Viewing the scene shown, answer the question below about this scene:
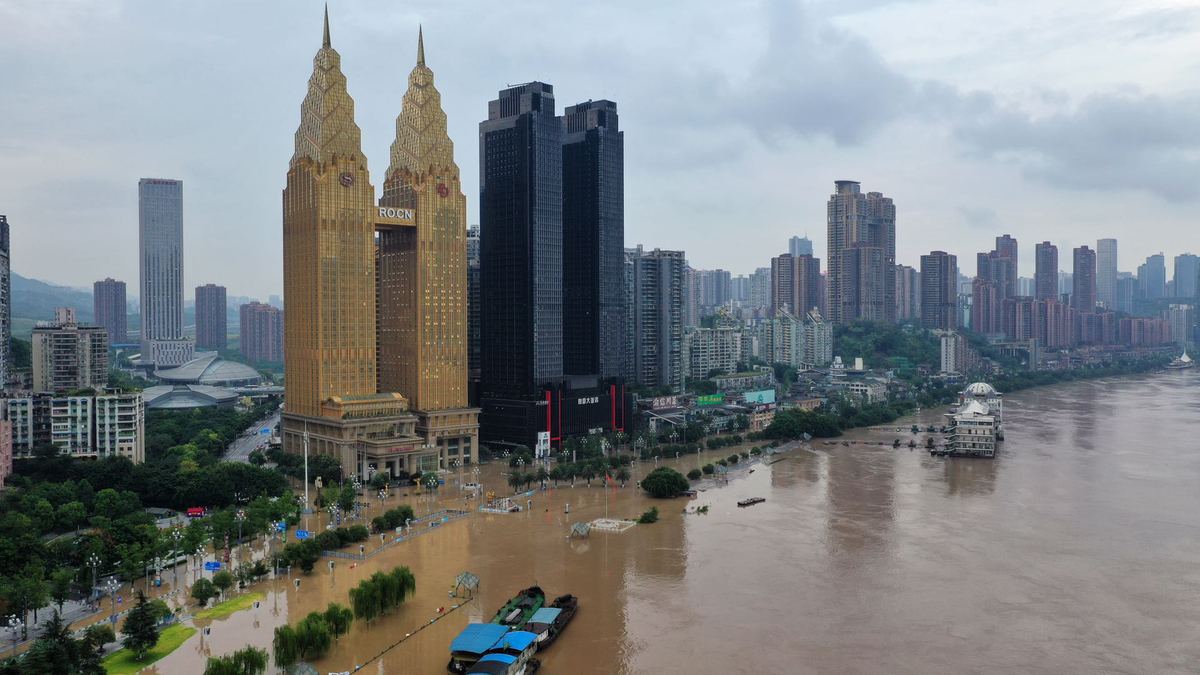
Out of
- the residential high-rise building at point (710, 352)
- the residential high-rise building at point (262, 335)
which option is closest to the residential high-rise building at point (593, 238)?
the residential high-rise building at point (710, 352)

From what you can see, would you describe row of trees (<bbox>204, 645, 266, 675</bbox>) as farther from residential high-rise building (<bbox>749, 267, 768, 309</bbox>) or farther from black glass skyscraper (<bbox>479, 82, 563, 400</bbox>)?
residential high-rise building (<bbox>749, 267, 768, 309</bbox>)

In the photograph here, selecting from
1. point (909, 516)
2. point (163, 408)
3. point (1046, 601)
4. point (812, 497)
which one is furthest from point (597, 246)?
point (1046, 601)

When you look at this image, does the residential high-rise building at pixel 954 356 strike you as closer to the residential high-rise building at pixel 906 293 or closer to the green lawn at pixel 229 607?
the residential high-rise building at pixel 906 293

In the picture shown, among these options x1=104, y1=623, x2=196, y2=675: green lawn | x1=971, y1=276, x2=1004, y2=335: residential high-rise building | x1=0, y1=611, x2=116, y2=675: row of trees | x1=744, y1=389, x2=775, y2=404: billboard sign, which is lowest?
x1=104, y1=623, x2=196, y2=675: green lawn

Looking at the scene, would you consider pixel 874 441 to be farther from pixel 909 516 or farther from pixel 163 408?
pixel 163 408

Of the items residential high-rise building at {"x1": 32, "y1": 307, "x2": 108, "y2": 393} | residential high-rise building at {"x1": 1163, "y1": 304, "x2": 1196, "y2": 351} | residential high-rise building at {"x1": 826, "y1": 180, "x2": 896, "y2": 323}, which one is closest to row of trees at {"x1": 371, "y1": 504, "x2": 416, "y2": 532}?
residential high-rise building at {"x1": 32, "y1": 307, "x2": 108, "y2": 393}

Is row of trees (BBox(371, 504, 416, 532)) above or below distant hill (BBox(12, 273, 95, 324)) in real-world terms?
below

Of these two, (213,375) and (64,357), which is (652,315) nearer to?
(64,357)
